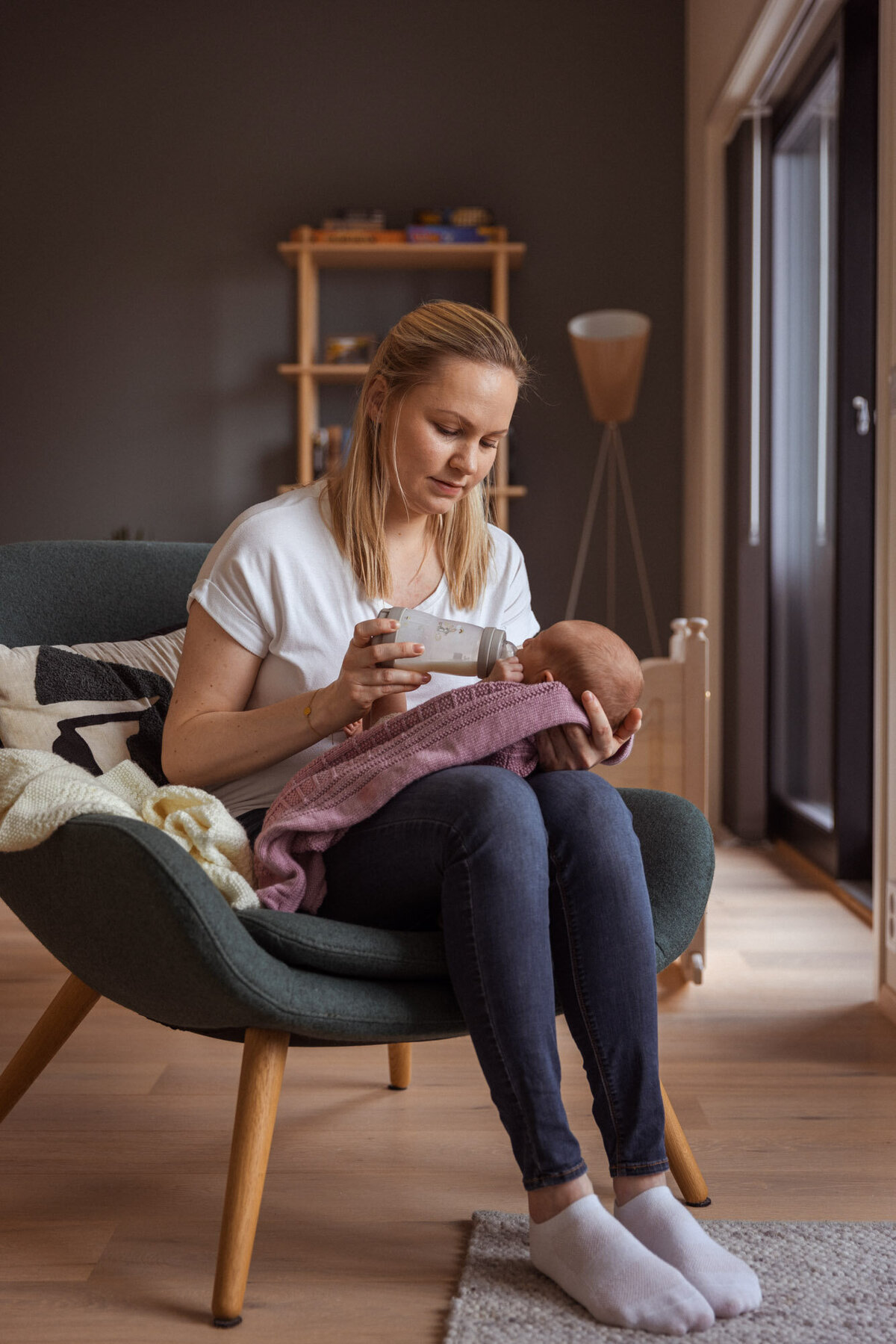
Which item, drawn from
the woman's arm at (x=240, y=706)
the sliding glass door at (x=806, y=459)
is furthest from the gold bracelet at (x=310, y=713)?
the sliding glass door at (x=806, y=459)

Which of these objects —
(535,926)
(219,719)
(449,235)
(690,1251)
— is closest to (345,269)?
(449,235)

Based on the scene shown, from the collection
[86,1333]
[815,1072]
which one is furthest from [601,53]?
[86,1333]

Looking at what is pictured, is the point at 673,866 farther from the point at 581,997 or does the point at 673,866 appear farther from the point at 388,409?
the point at 388,409

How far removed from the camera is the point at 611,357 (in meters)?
3.72

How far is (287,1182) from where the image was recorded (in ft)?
4.90

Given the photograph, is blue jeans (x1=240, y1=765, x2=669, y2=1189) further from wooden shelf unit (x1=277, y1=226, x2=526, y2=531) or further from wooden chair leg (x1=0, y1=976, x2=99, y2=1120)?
wooden shelf unit (x1=277, y1=226, x2=526, y2=531)

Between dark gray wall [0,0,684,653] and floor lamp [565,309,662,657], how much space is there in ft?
0.15

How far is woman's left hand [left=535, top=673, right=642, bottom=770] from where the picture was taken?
1.33m

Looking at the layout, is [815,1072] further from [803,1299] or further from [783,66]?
[783,66]

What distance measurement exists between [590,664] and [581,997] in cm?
36

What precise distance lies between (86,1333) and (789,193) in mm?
3457

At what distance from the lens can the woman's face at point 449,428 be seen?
1482mm

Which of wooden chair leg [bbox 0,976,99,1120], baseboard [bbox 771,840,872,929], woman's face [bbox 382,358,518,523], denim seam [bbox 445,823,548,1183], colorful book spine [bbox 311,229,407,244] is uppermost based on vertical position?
colorful book spine [bbox 311,229,407,244]

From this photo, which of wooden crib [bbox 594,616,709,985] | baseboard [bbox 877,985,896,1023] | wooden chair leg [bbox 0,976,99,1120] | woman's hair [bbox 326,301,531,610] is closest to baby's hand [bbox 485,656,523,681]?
woman's hair [bbox 326,301,531,610]
